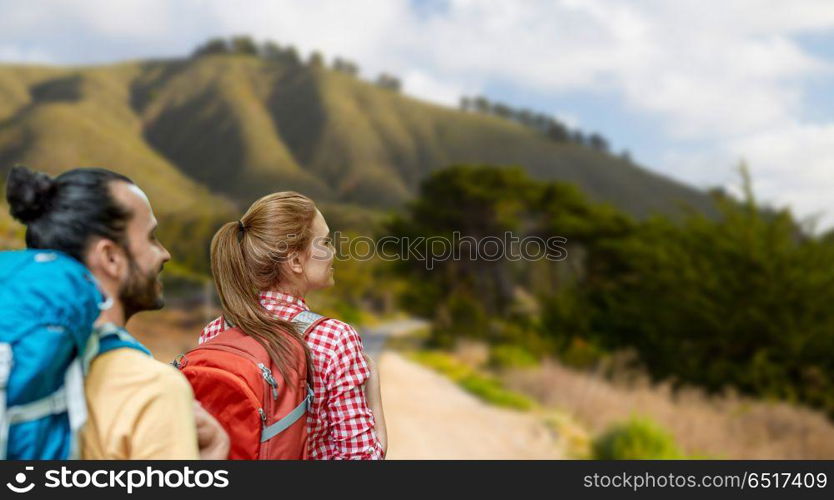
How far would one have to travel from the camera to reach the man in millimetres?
1208

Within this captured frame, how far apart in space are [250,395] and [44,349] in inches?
16.9

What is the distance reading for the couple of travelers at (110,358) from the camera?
116 cm

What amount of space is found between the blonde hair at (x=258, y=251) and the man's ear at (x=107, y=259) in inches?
15.0

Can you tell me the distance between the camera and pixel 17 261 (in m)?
1.18

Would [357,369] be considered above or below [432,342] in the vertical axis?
below

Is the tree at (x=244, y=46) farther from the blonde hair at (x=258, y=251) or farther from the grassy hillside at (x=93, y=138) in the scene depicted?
the blonde hair at (x=258, y=251)

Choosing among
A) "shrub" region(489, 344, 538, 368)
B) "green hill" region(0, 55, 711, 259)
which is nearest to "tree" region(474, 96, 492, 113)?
"green hill" region(0, 55, 711, 259)

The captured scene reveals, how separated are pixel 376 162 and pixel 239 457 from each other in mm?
111211

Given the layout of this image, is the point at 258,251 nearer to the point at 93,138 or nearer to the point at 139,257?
the point at 139,257

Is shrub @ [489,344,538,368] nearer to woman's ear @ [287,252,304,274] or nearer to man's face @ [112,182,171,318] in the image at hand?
woman's ear @ [287,252,304,274]

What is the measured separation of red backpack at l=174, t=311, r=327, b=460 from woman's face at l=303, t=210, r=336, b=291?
17 cm

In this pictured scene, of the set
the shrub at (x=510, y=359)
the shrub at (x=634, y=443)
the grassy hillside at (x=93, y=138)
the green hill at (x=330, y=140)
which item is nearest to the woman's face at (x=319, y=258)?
the shrub at (x=634, y=443)
